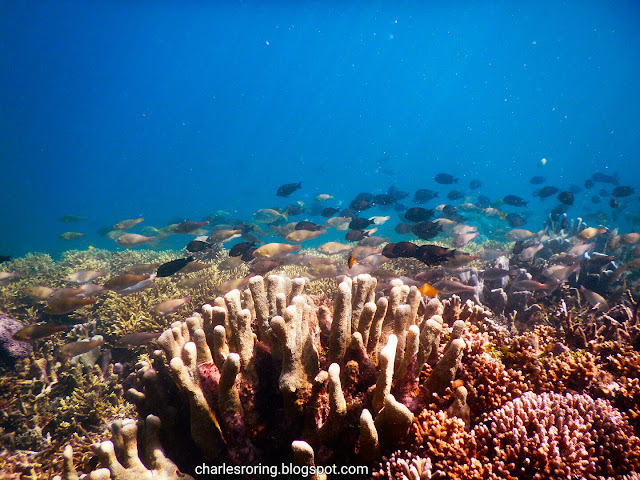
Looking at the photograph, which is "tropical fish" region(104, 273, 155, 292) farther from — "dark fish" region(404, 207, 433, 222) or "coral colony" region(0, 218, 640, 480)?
"dark fish" region(404, 207, 433, 222)

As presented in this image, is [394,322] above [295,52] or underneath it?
underneath

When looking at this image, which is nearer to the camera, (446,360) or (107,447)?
(107,447)

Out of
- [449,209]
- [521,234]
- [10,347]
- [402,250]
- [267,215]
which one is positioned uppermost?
[267,215]

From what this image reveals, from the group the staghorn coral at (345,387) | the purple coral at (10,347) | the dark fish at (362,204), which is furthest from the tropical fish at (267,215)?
the staghorn coral at (345,387)

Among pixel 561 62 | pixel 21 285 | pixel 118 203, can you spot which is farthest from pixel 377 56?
pixel 21 285

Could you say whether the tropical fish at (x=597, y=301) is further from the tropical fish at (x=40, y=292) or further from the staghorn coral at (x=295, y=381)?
the tropical fish at (x=40, y=292)

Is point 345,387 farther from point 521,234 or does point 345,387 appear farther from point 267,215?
point 521,234

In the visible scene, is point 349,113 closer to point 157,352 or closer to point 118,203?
point 118,203

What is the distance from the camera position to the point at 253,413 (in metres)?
2.07

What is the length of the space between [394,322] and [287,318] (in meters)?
0.93

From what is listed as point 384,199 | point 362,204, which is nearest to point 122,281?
point 362,204

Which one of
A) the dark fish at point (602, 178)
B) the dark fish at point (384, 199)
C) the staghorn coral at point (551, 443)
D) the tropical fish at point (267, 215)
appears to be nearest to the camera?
the staghorn coral at point (551, 443)

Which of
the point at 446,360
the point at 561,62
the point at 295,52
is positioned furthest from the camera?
the point at 295,52

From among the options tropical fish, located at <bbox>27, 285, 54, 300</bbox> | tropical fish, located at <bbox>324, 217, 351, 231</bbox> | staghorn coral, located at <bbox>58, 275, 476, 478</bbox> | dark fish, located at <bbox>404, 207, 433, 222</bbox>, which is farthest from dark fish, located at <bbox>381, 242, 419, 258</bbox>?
tropical fish, located at <bbox>27, 285, 54, 300</bbox>
